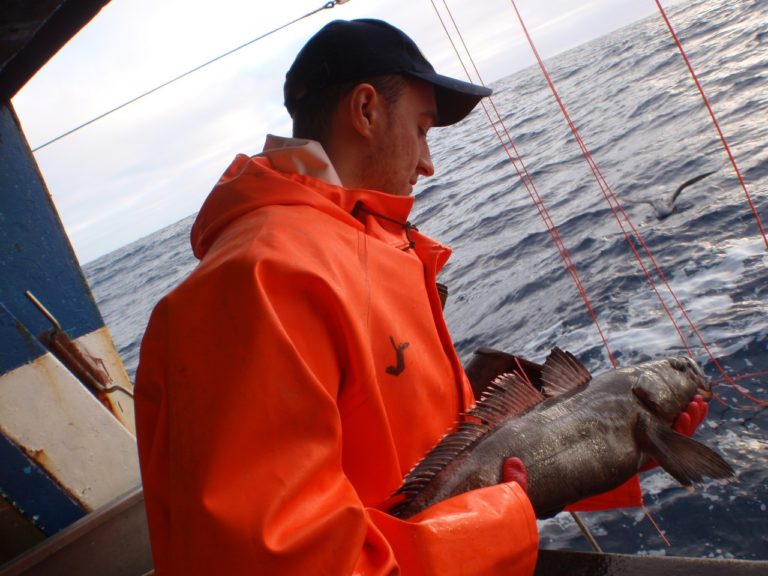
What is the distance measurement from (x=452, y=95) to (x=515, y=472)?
52.7 inches

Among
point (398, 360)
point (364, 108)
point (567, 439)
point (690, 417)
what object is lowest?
point (690, 417)

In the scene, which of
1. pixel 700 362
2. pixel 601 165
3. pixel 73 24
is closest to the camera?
pixel 73 24

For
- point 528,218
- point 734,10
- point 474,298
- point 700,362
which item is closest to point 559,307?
point 474,298

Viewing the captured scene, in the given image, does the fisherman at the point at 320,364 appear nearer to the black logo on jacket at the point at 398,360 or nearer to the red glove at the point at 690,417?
the black logo on jacket at the point at 398,360

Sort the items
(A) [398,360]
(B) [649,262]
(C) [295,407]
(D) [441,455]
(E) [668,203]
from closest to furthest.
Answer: (C) [295,407] → (A) [398,360] → (D) [441,455] → (B) [649,262] → (E) [668,203]

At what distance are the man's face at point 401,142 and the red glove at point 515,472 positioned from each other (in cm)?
96

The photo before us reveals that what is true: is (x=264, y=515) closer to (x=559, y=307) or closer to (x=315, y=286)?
(x=315, y=286)

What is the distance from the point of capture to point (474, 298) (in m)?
7.89

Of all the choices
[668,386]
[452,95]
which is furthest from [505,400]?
[452,95]

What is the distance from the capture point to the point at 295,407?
4.04 feet

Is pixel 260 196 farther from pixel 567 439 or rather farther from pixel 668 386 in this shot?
pixel 668 386

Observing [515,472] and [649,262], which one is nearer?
[515,472]

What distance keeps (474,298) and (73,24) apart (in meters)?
5.87

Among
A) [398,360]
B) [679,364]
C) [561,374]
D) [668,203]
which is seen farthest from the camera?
[668,203]
